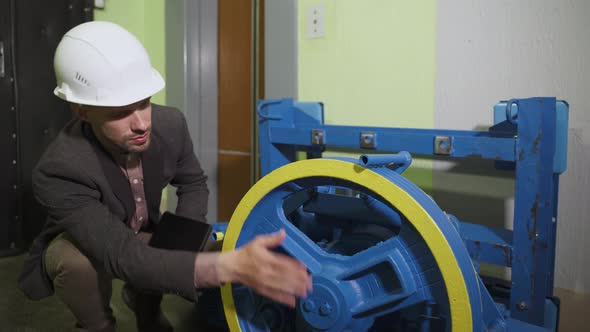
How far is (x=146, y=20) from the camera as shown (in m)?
2.61

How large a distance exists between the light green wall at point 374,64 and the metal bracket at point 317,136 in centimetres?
36

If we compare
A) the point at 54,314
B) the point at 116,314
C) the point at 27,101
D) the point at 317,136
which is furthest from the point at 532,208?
the point at 27,101

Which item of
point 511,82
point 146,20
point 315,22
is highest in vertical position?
point 146,20

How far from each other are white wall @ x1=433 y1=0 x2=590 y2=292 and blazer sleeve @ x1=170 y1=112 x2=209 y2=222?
0.74 m

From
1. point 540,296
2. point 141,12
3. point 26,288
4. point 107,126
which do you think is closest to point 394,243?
point 540,296

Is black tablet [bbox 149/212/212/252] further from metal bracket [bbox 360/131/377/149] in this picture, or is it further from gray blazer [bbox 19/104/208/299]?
metal bracket [bbox 360/131/377/149]

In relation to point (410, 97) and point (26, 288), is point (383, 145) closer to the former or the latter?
point (410, 97)

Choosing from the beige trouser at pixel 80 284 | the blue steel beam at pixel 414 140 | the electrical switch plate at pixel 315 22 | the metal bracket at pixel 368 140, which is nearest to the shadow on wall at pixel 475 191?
the blue steel beam at pixel 414 140

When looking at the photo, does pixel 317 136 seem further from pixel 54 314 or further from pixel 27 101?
pixel 27 101

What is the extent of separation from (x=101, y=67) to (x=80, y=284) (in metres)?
0.53

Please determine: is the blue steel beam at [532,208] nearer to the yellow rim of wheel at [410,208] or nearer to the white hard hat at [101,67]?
the yellow rim of wheel at [410,208]

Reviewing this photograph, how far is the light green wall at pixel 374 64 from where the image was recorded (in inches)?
63.7

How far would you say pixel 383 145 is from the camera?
1320 millimetres

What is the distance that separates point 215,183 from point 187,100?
0.43 metres
